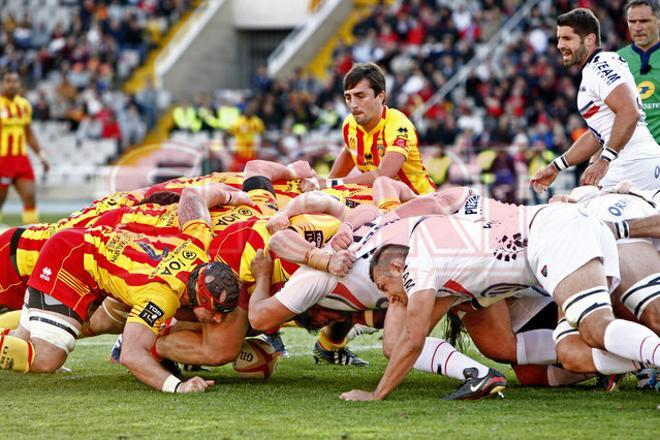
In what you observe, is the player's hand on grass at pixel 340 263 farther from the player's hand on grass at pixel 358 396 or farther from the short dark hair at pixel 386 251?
the player's hand on grass at pixel 358 396

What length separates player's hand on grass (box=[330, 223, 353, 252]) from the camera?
7148 millimetres

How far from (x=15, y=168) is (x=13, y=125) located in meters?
0.65

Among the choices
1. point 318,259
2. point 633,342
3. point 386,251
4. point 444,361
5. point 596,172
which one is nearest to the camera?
point 633,342

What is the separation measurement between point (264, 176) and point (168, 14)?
24756 millimetres

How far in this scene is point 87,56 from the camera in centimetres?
3116

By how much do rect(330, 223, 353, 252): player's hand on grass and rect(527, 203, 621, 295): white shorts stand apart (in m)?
1.15

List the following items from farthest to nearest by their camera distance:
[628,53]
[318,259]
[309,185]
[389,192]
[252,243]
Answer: [628,53]
[309,185]
[389,192]
[252,243]
[318,259]

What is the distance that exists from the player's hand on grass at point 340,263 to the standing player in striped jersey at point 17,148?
10935mm

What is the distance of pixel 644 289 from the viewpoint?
6605 millimetres

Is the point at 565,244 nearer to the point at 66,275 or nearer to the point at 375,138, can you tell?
the point at 66,275

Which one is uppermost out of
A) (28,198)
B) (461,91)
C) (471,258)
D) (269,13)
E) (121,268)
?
(269,13)

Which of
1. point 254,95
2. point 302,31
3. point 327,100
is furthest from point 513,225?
point 302,31

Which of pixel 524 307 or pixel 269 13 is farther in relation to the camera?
pixel 269 13

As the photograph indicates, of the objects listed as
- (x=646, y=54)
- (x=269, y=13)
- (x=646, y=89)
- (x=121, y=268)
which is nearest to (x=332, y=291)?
(x=121, y=268)
